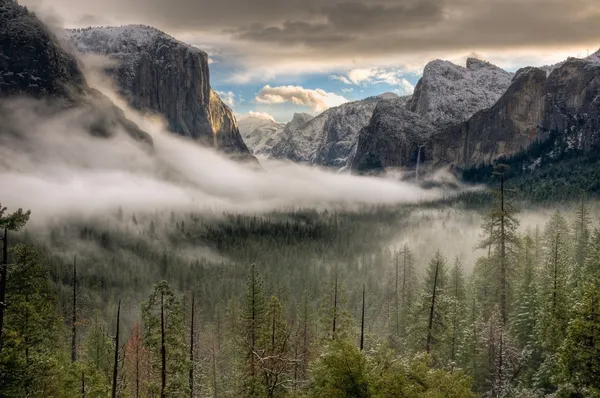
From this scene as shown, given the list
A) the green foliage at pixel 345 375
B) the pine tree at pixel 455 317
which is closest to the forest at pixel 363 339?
the green foliage at pixel 345 375

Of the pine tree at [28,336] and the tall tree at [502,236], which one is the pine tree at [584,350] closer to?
the tall tree at [502,236]

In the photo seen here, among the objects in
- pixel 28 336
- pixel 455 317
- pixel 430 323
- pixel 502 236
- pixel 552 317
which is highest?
pixel 502 236

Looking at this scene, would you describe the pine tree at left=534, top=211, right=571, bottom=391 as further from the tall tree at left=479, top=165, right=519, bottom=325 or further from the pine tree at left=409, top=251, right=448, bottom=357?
the pine tree at left=409, top=251, right=448, bottom=357

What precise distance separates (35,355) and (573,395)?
2891 centimetres

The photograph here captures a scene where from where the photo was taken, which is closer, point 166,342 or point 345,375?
point 345,375

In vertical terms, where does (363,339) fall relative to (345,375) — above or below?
below

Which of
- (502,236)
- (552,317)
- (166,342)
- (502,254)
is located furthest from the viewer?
(552,317)

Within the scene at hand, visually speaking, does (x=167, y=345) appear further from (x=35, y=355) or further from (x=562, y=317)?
(x=562, y=317)

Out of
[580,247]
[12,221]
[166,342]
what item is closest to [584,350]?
[166,342]

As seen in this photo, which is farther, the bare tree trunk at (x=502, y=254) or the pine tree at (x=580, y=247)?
the pine tree at (x=580, y=247)

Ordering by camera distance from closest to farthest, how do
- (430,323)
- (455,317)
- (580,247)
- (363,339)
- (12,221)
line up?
(12,221), (430,323), (363,339), (455,317), (580,247)

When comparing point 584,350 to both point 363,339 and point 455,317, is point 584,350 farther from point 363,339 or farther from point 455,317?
point 455,317

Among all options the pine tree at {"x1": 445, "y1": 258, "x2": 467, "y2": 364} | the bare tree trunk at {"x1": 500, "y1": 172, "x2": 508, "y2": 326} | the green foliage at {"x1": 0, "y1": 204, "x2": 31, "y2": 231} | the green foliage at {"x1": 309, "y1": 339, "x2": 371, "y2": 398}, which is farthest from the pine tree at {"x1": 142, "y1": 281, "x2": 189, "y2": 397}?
the bare tree trunk at {"x1": 500, "y1": 172, "x2": 508, "y2": 326}

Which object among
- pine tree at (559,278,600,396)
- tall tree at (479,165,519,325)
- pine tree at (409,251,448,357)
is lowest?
pine tree at (409,251,448,357)
